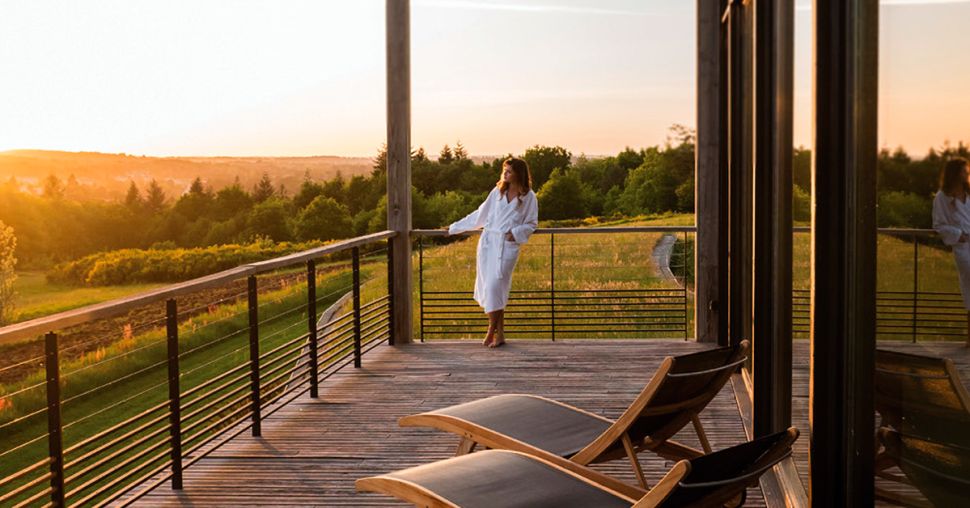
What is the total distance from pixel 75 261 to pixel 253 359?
1048 inches

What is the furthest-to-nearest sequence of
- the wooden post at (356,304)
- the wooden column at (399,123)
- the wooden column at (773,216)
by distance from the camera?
the wooden column at (399,123) → the wooden post at (356,304) → the wooden column at (773,216)

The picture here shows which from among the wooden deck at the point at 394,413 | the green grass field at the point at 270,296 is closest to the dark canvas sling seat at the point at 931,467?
the wooden deck at the point at 394,413

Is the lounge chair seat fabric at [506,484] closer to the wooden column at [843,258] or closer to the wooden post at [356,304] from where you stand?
the wooden column at [843,258]

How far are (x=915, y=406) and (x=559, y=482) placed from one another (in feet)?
4.03

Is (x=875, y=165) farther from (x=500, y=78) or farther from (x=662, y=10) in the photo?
(x=500, y=78)

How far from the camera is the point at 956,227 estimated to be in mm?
1302

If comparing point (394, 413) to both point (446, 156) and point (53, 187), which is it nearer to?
point (446, 156)

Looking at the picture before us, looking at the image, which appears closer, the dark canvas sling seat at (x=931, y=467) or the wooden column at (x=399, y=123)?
the dark canvas sling seat at (x=931, y=467)

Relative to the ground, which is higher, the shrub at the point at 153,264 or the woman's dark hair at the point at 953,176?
the woman's dark hair at the point at 953,176

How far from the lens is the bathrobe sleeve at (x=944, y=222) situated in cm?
131

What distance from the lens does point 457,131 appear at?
22.0 m

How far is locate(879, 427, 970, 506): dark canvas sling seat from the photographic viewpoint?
1319 millimetres

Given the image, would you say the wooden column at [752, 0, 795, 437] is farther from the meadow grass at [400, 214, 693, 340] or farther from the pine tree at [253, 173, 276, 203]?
the pine tree at [253, 173, 276, 203]

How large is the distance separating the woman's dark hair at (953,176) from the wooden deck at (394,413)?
2.48 m
